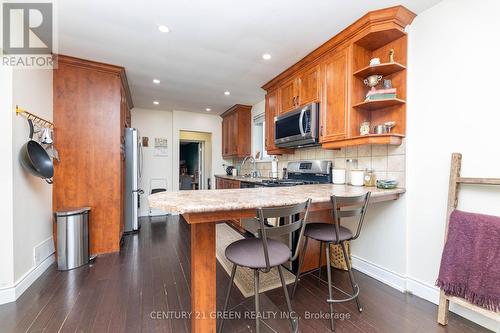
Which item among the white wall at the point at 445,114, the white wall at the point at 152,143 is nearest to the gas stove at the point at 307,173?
the white wall at the point at 445,114

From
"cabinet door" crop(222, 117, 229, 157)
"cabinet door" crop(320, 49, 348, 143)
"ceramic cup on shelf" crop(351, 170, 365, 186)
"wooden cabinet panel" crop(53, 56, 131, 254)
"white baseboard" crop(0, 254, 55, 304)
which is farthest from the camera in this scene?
"cabinet door" crop(222, 117, 229, 157)

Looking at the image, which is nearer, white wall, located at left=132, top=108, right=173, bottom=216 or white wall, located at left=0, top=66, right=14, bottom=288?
white wall, located at left=0, top=66, right=14, bottom=288

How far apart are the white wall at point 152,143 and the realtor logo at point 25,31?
2712 mm

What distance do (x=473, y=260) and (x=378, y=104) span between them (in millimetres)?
1435

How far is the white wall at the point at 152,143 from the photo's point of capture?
16.6 feet

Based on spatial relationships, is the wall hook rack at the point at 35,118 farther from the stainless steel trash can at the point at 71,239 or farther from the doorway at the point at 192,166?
the doorway at the point at 192,166

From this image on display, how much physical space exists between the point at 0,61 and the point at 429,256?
4.05 metres

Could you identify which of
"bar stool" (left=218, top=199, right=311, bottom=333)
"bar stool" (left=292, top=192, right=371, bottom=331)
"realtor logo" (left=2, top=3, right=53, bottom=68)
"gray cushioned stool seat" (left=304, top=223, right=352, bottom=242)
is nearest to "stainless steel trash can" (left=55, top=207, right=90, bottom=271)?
"realtor logo" (left=2, top=3, right=53, bottom=68)

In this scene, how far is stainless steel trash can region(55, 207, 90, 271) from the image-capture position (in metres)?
2.43

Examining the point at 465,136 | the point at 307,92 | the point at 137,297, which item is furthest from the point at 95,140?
the point at 465,136

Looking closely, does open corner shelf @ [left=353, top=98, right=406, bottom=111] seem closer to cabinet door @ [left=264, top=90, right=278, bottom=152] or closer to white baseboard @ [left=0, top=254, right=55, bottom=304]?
cabinet door @ [left=264, top=90, right=278, bottom=152]

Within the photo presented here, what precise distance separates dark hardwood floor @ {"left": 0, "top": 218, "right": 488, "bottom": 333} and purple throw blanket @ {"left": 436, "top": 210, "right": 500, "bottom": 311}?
331 millimetres

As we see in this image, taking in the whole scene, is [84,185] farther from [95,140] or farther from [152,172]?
[152,172]

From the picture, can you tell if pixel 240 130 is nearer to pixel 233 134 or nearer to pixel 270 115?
pixel 233 134
